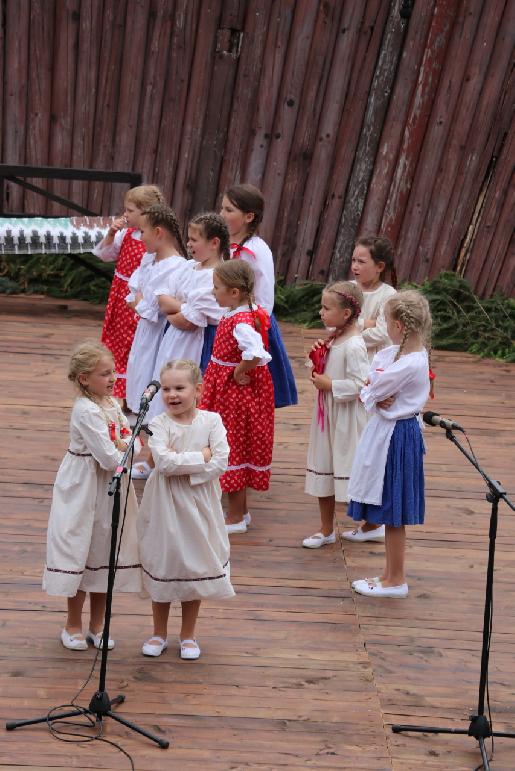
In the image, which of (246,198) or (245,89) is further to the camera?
(245,89)

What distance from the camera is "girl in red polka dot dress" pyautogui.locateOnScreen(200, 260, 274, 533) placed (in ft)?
18.3

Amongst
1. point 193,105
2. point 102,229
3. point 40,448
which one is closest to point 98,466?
point 40,448

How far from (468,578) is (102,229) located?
195 inches

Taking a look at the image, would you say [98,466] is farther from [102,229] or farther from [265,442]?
[102,229]

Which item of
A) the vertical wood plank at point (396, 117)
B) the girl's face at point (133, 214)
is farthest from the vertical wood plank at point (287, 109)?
the girl's face at point (133, 214)

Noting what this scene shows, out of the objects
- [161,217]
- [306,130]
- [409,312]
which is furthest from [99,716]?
[306,130]

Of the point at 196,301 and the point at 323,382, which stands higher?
the point at 196,301

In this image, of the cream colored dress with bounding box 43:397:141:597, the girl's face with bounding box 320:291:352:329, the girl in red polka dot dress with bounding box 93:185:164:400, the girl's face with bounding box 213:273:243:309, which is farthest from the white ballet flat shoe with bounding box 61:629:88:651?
the girl in red polka dot dress with bounding box 93:185:164:400

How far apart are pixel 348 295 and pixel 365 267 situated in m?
0.76

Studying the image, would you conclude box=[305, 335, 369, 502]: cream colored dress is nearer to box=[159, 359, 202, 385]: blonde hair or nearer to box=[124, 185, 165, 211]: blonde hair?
box=[159, 359, 202, 385]: blonde hair

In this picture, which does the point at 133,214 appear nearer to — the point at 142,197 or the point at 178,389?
the point at 142,197

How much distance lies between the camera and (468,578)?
565 cm

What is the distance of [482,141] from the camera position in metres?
9.59

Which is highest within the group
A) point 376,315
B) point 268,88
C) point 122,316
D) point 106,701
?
point 268,88
